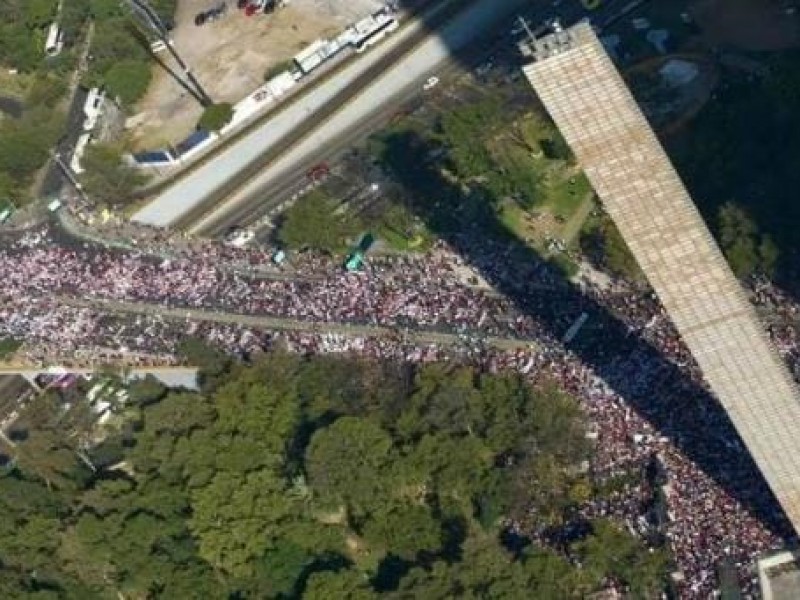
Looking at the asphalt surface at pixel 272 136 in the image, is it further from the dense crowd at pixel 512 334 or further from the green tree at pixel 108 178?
the dense crowd at pixel 512 334

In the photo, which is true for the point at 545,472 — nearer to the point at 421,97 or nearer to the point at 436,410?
the point at 436,410

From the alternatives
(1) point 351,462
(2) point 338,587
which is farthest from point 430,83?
(2) point 338,587

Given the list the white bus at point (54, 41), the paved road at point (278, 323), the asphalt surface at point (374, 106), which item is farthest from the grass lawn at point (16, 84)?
the paved road at point (278, 323)

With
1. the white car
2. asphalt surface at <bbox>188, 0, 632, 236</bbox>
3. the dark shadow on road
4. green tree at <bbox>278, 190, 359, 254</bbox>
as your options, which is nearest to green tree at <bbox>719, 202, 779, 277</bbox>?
the dark shadow on road

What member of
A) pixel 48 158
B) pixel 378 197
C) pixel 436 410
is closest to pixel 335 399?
pixel 436 410

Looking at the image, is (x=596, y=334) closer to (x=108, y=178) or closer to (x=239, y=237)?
(x=239, y=237)

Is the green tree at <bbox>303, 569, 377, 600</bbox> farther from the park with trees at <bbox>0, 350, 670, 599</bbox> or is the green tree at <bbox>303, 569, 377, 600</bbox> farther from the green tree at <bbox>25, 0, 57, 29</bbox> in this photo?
the green tree at <bbox>25, 0, 57, 29</bbox>

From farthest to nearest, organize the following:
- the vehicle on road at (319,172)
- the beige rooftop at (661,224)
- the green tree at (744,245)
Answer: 1. the vehicle on road at (319,172)
2. the green tree at (744,245)
3. the beige rooftop at (661,224)
